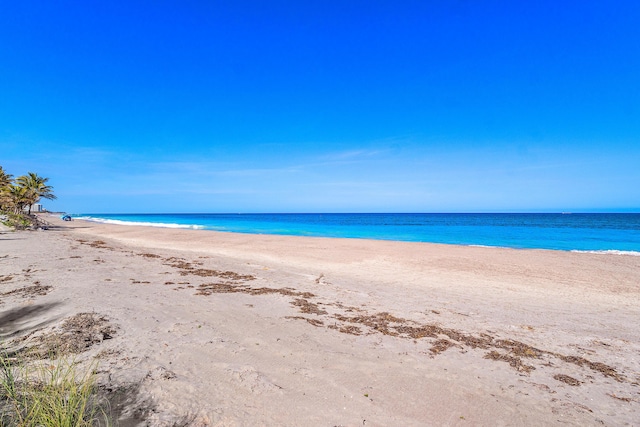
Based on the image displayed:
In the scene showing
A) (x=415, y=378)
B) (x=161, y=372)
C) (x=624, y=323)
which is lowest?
(x=624, y=323)

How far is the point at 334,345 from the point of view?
5734mm

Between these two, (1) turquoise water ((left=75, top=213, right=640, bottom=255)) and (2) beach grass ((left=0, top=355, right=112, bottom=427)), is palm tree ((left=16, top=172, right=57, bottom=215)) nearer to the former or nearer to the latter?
(1) turquoise water ((left=75, top=213, right=640, bottom=255))

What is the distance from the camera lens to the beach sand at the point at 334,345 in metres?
3.88

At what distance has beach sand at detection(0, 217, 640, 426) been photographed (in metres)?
Result: 3.88

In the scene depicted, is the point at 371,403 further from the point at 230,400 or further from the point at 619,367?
the point at 619,367

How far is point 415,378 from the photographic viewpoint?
466cm

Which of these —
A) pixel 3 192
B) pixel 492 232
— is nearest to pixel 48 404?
pixel 3 192

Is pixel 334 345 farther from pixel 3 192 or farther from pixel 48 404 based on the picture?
pixel 3 192

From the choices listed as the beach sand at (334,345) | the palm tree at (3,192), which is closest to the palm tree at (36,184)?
the palm tree at (3,192)

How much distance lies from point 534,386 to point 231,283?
27.8ft

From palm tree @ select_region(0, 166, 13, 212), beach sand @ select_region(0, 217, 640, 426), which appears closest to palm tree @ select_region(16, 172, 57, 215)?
palm tree @ select_region(0, 166, 13, 212)

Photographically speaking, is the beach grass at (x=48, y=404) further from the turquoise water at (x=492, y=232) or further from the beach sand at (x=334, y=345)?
the turquoise water at (x=492, y=232)

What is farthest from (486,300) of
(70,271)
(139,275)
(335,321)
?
(70,271)

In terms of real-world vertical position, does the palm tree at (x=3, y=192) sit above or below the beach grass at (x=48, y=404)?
above
